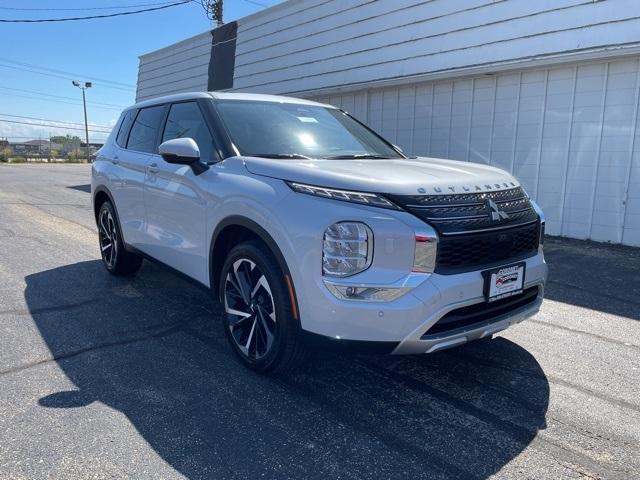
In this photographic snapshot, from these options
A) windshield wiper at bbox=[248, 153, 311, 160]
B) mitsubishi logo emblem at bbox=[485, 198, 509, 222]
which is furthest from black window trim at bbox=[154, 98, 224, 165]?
mitsubishi logo emblem at bbox=[485, 198, 509, 222]

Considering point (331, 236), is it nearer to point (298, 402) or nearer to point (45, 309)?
point (298, 402)

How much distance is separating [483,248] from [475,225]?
5.9 inches

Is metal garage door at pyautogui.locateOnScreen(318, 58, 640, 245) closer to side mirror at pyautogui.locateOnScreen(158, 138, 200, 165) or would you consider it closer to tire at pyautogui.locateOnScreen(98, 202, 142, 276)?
tire at pyautogui.locateOnScreen(98, 202, 142, 276)

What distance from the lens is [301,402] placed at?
307cm

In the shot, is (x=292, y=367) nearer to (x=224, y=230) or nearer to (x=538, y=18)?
(x=224, y=230)

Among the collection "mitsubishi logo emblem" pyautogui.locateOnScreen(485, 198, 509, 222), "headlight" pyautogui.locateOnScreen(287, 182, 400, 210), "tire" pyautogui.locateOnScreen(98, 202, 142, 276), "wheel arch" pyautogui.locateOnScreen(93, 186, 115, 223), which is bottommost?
"tire" pyautogui.locateOnScreen(98, 202, 142, 276)

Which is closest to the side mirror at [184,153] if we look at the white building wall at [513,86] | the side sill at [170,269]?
the side sill at [170,269]

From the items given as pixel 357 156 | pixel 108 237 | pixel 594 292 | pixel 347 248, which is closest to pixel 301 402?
pixel 347 248

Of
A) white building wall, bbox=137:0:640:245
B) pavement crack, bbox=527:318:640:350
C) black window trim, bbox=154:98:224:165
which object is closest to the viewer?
black window trim, bbox=154:98:224:165

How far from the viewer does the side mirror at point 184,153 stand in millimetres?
3623

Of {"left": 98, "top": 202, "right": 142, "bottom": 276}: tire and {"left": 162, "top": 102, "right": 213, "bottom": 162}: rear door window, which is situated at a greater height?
{"left": 162, "top": 102, "right": 213, "bottom": 162}: rear door window

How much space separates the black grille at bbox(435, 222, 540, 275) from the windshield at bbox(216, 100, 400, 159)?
4.15 ft

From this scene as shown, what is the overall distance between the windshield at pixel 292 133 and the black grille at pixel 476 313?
4.80ft

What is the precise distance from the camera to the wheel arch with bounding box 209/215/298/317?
299 centimetres
